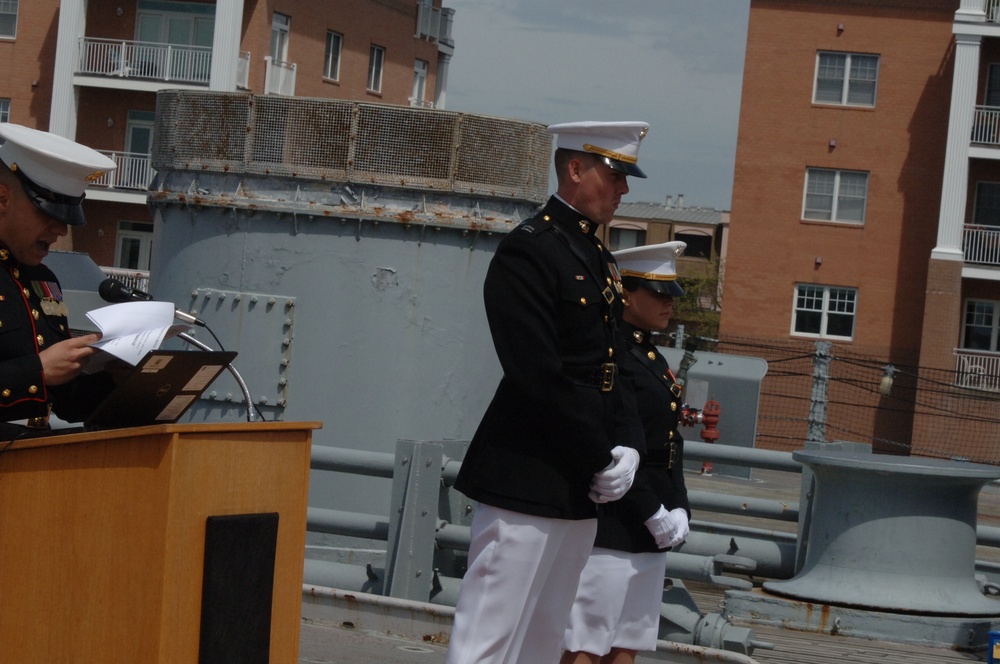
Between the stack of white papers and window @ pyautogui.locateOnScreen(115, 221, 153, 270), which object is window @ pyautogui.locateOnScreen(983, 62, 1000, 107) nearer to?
window @ pyautogui.locateOnScreen(115, 221, 153, 270)

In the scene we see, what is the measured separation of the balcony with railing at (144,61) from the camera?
37.4 m

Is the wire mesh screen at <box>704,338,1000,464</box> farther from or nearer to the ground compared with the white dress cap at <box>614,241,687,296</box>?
nearer to the ground

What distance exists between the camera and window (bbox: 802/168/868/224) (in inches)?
1351

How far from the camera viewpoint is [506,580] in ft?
13.4

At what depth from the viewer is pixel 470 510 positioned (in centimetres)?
741

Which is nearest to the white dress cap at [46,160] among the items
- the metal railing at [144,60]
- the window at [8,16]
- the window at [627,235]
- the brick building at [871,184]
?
the brick building at [871,184]

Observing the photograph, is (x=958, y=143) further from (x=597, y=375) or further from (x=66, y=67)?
(x=597, y=375)

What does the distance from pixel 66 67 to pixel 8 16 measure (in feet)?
11.6

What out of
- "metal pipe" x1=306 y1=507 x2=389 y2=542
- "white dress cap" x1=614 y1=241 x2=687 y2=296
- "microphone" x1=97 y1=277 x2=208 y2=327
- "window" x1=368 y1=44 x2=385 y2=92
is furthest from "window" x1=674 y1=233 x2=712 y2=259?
"microphone" x1=97 y1=277 x2=208 y2=327

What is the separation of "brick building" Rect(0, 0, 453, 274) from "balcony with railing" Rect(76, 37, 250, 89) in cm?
3

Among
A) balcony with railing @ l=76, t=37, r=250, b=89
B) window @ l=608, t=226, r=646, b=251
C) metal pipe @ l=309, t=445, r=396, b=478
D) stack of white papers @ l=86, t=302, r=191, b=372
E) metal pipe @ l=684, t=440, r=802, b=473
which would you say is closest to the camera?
stack of white papers @ l=86, t=302, r=191, b=372

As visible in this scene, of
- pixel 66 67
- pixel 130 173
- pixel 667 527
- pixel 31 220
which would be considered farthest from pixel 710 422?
pixel 66 67

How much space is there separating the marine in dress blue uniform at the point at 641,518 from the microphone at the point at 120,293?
5.17 feet

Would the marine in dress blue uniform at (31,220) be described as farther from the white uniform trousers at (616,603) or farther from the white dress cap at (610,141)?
the white uniform trousers at (616,603)
